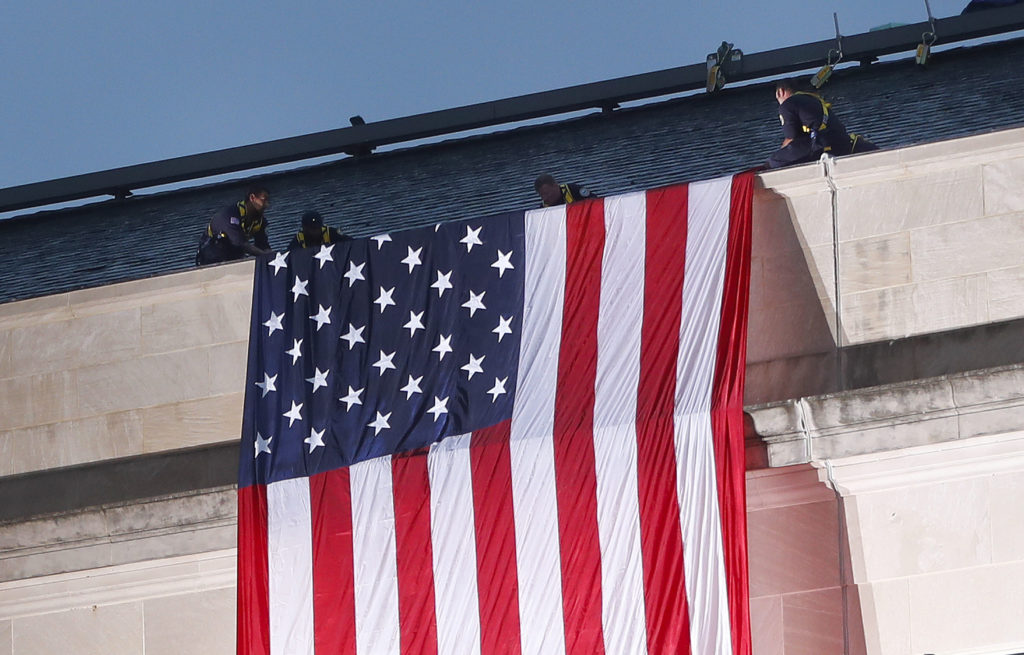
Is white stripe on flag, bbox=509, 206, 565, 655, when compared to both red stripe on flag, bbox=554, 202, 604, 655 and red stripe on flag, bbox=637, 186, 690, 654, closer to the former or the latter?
red stripe on flag, bbox=554, 202, 604, 655

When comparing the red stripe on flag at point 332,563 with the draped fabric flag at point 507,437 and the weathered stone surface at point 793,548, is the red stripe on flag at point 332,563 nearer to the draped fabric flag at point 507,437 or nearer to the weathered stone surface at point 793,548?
the draped fabric flag at point 507,437

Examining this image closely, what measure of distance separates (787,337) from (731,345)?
2.37ft

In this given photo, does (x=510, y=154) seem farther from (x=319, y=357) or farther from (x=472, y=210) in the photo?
(x=319, y=357)

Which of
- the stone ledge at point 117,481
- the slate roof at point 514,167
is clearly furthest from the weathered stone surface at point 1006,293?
the stone ledge at point 117,481

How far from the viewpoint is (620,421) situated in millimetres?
14234

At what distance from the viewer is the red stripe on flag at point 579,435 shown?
13.8m

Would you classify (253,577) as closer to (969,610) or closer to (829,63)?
(969,610)

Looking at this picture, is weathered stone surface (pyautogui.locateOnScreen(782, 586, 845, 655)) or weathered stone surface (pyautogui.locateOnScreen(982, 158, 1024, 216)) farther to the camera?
weathered stone surface (pyautogui.locateOnScreen(982, 158, 1024, 216))

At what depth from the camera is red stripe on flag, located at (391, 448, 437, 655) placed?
1422 cm

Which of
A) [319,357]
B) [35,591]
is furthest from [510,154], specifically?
[35,591]

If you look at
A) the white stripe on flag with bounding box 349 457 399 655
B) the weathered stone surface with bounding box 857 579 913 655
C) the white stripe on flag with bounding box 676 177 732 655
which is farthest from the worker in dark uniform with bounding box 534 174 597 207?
the weathered stone surface with bounding box 857 579 913 655

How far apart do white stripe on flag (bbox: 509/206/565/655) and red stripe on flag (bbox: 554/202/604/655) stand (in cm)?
7

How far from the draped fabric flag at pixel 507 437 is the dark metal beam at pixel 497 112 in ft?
24.3

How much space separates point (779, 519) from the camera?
1412 centimetres
